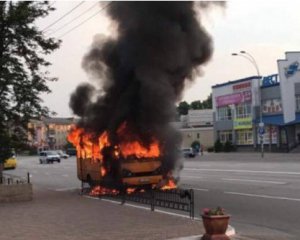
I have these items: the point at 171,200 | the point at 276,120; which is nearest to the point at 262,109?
the point at 276,120

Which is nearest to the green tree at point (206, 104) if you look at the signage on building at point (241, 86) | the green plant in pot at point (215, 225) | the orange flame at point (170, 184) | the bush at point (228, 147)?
the signage on building at point (241, 86)

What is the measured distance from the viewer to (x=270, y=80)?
60906 mm

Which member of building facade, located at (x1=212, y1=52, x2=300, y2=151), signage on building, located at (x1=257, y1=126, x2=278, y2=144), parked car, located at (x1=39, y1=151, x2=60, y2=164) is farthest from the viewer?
parked car, located at (x1=39, y1=151, x2=60, y2=164)

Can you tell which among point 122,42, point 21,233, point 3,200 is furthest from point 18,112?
point 21,233

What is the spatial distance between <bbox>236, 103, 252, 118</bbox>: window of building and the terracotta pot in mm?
56309

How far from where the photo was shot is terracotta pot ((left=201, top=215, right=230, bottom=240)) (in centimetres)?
874

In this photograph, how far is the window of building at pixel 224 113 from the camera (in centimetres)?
6918

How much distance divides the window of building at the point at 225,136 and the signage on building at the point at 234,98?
11.4 feet

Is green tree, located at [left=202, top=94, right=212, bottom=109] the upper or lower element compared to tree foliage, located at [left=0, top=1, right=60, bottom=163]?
upper

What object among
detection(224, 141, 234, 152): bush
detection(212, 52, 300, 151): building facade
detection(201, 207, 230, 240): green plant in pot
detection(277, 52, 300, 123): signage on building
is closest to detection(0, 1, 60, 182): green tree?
detection(201, 207, 230, 240): green plant in pot

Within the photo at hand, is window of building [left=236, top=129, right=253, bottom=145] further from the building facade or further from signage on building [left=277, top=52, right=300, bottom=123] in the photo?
signage on building [left=277, top=52, right=300, bottom=123]

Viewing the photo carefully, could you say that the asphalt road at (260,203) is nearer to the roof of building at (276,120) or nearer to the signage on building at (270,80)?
the roof of building at (276,120)

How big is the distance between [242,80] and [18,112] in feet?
164

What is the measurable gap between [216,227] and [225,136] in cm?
6216
